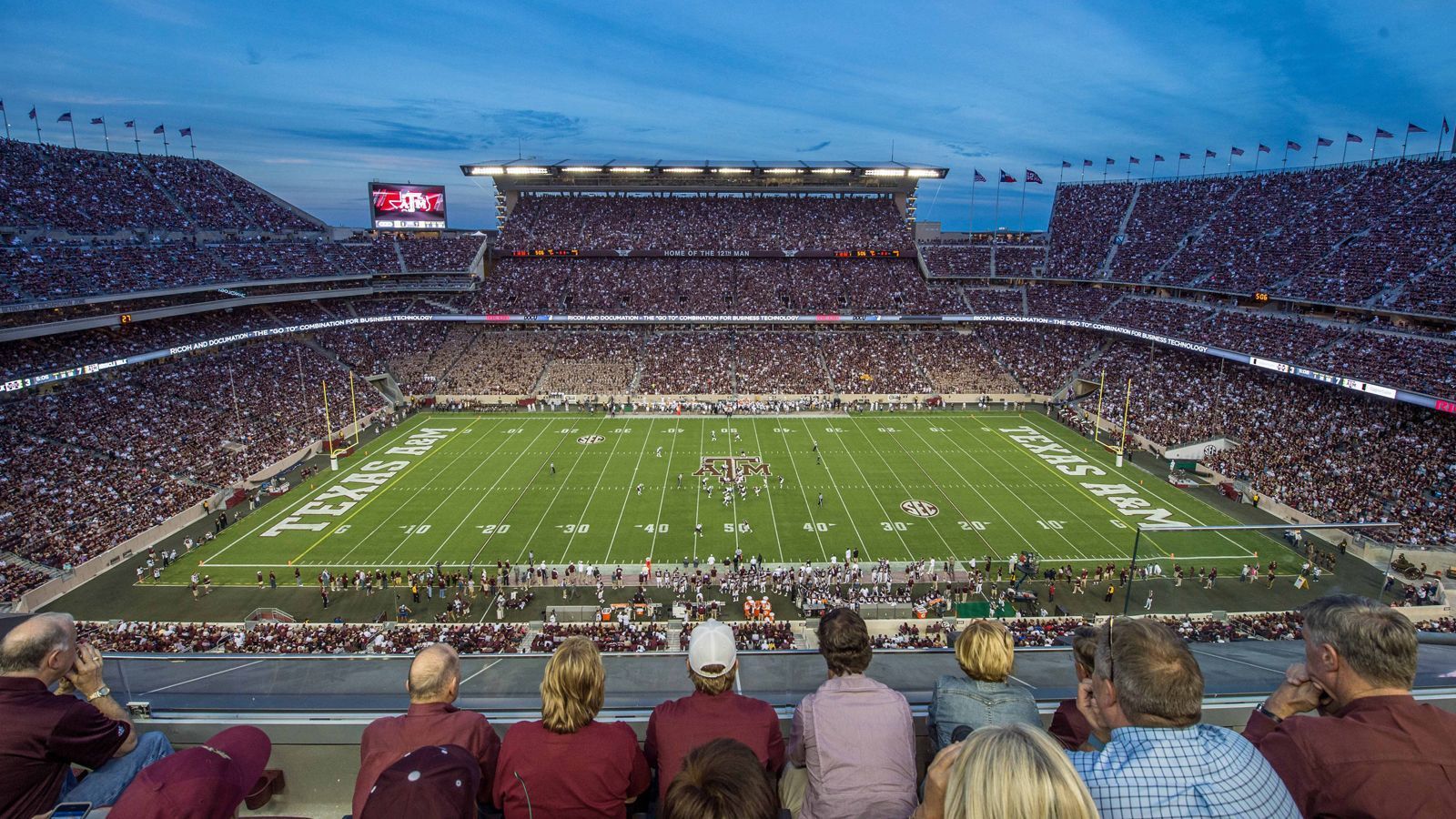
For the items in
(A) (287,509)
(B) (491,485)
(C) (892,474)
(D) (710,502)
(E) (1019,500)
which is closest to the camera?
(A) (287,509)

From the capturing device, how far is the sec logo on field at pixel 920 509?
27609 mm

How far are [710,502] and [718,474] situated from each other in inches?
132

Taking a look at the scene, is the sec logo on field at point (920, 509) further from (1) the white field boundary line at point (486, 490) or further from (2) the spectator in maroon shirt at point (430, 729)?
(2) the spectator in maroon shirt at point (430, 729)

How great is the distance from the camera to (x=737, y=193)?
227 feet

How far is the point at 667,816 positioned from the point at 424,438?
39369mm

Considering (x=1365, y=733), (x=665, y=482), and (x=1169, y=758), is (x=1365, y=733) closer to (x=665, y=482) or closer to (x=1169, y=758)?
(x=1169, y=758)

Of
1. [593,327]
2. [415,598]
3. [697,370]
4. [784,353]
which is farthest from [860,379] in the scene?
[415,598]

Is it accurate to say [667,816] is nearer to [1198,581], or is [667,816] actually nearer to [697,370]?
[1198,581]

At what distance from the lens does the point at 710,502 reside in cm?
2889

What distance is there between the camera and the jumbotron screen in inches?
2251

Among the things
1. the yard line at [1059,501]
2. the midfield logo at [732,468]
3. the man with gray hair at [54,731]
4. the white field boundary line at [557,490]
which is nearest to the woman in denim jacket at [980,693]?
the man with gray hair at [54,731]

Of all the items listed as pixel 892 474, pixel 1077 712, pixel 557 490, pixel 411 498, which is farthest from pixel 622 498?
pixel 1077 712

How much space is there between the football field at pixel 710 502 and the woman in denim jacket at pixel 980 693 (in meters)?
20.0

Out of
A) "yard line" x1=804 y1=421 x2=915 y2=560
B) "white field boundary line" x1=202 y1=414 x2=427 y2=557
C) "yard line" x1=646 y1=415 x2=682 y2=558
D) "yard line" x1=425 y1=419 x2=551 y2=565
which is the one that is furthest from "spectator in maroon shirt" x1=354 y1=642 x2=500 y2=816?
Result: "white field boundary line" x1=202 y1=414 x2=427 y2=557
